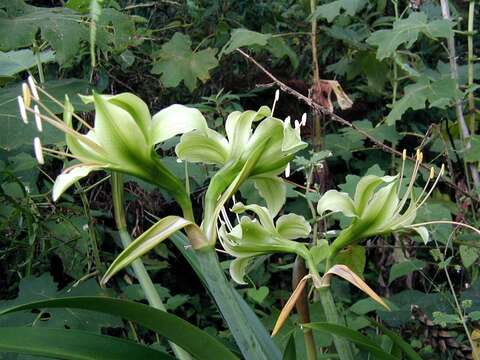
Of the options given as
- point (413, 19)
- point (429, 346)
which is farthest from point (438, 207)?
point (413, 19)

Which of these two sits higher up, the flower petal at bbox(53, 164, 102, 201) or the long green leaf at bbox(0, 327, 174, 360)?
the flower petal at bbox(53, 164, 102, 201)

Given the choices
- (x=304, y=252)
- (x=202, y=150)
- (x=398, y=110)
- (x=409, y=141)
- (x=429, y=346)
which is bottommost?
(x=429, y=346)

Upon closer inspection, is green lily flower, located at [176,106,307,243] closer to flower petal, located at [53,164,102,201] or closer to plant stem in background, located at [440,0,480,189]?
flower petal, located at [53,164,102,201]

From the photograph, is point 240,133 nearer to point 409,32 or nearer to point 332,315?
point 332,315

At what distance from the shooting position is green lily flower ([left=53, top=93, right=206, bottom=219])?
0.66 metres

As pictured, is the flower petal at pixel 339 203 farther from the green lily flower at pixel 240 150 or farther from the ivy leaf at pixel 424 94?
the ivy leaf at pixel 424 94

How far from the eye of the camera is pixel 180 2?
2.22m

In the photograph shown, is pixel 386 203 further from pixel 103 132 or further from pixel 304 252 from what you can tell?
pixel 103 132

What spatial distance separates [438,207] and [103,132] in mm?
973

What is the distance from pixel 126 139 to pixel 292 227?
250 millimetres

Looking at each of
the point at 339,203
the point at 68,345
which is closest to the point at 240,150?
the point at 339,203

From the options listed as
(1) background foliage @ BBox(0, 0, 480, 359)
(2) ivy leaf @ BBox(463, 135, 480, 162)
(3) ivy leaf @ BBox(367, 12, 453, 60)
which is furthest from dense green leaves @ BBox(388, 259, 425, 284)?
(3) ivy leaf @ BBox(367, 12, 453, 60)

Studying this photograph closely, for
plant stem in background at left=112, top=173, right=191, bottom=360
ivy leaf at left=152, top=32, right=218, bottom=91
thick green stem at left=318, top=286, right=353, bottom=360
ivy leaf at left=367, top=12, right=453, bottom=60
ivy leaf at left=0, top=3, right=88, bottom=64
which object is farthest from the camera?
ivy leaf at left=152, top=32, right=218, bottom=91

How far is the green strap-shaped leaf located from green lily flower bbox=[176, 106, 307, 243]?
50 mm
